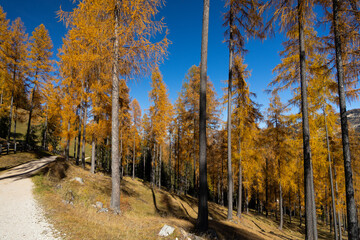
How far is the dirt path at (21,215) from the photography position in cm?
433

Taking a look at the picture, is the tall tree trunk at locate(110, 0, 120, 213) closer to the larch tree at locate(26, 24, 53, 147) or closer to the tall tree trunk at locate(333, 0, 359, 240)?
the tall tree trunk at locate(333, 0, 359, 240)

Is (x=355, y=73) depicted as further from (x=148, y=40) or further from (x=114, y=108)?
(x=114, y=108)

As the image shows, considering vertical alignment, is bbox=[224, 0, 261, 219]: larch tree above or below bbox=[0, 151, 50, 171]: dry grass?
above

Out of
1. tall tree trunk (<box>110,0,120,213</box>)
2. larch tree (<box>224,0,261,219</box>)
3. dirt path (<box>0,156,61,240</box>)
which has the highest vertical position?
larch tree (<box>224,0,261,219</box>)

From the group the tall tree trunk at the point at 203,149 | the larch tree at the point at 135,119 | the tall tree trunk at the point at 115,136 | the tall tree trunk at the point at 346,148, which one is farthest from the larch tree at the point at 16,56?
the tall tree trunk at the point at 346,148

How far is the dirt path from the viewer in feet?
14.2

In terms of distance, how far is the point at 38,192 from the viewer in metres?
7.92

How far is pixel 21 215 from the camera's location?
18.0ft

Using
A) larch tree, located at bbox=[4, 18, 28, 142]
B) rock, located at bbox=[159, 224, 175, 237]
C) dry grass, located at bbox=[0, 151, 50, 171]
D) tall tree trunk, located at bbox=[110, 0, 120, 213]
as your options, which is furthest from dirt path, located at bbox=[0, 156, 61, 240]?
larch tree, located at bbox=[4, 18, 28, 142]

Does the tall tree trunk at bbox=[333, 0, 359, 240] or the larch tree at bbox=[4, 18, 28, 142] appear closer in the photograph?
the tall tree trunk at bbox=[333, 0, 359, 240]

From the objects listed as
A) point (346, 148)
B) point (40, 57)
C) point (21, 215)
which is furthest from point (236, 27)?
point (40, 57)

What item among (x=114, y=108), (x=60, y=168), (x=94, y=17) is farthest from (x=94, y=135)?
(x=94, y=17)

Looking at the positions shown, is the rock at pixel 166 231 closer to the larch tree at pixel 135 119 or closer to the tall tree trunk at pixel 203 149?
the tall tree trunk at pixel 203 149

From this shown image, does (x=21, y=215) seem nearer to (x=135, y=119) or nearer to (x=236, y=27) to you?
(x=236, y=27)
